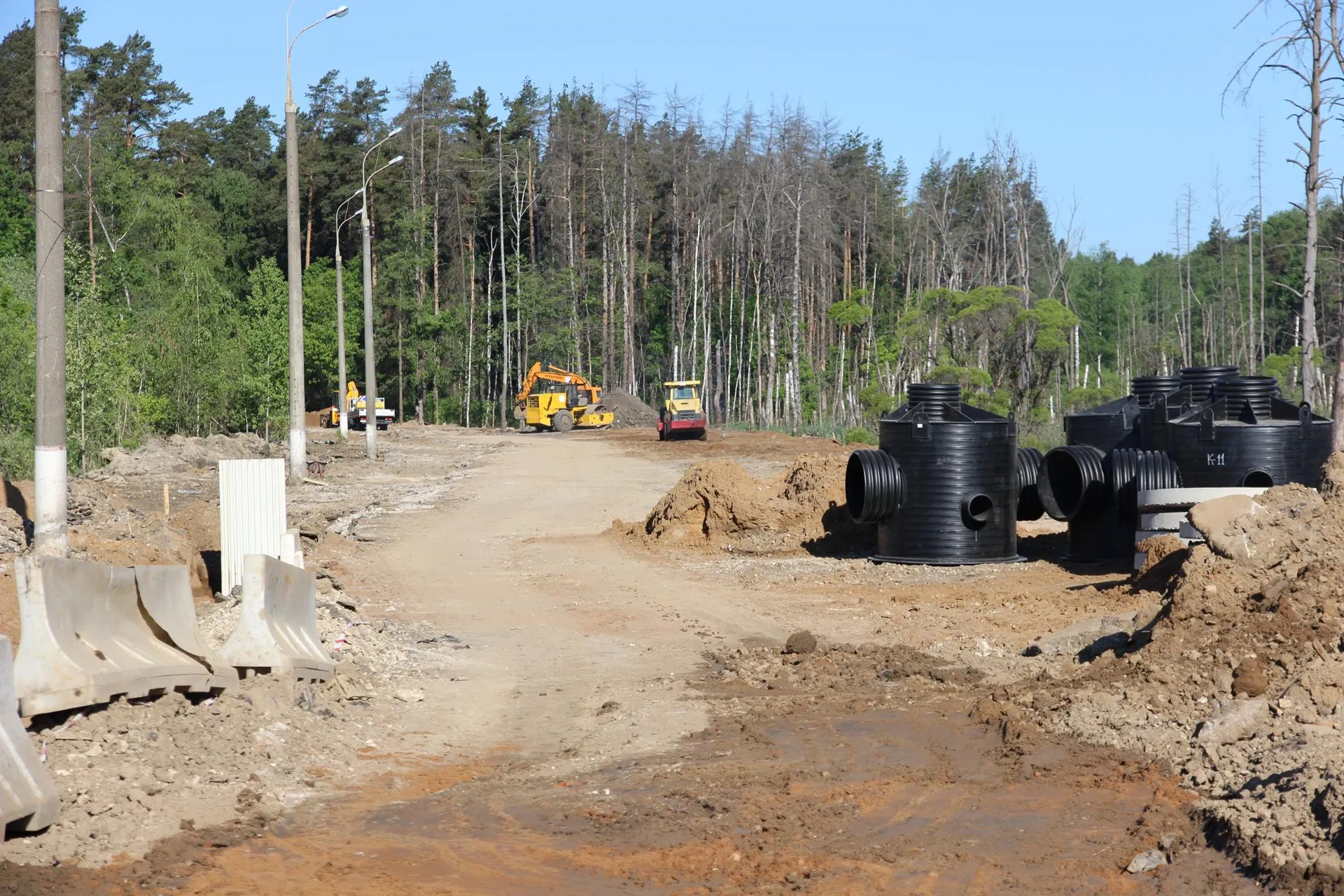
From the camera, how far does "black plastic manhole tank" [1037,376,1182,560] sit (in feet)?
54.0

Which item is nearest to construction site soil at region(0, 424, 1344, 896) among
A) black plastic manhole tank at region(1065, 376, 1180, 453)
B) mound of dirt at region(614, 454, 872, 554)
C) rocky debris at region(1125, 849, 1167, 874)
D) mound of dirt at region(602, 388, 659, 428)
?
rocky debris at region(1125, 849, 1167, 874)

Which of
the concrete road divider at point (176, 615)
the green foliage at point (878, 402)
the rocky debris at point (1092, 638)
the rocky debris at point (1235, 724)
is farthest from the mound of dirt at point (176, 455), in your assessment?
the rocky debris at point (1235, 724)

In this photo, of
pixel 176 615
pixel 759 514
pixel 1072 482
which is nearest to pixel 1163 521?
pixel 1072 482

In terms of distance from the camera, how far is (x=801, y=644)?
1159 centimetres

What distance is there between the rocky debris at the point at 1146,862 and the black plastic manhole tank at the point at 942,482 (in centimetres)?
1113

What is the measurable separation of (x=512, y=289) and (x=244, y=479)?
6029cm

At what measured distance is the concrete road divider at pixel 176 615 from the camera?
823 centimetres

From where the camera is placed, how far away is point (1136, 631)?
9.98 m

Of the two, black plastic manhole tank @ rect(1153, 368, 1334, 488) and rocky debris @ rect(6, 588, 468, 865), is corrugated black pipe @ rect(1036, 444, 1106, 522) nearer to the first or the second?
black plastic manhole tank @ rect(1153, 368, 1334, 488)

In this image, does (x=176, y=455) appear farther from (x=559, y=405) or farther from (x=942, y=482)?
(x=559, y=405)

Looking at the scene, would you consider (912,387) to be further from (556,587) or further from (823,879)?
(823,879)

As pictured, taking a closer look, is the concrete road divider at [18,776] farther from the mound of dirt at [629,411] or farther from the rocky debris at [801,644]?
the mound of dirt at [629,411]

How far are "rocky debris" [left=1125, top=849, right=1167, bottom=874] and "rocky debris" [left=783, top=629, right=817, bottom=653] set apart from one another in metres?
5.41

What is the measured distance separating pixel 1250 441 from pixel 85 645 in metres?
12.9
